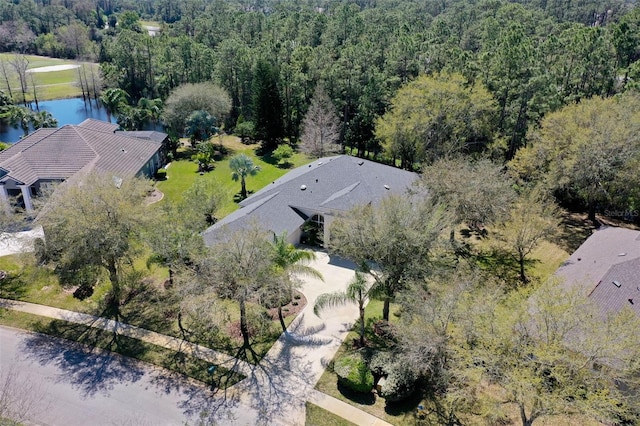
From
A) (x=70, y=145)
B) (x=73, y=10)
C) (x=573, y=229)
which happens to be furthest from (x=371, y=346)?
(x=73, y=10)

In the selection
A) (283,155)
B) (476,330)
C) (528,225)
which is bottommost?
(283,155)

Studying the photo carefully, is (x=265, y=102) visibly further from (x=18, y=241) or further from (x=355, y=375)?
(x=355, y=375)

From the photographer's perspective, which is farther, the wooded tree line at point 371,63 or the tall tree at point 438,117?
the wooded tree line at point 371,63

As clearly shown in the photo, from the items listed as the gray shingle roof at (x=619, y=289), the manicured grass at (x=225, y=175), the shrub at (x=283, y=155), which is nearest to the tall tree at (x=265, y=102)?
the manicured grass at (x=225, y=175)

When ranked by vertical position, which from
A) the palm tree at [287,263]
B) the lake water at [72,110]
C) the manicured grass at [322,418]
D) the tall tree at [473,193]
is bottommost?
the lake water at [72,110]

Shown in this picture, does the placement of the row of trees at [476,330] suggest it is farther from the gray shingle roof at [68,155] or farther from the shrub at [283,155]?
the gray shingle roof at [68,155]

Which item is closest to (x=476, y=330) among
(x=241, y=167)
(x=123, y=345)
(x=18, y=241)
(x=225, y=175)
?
(x=123, y=345)

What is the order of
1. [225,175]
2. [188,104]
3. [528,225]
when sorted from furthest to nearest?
[188,104], [225,175], [528,225]

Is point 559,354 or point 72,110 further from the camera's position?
point 72,110
